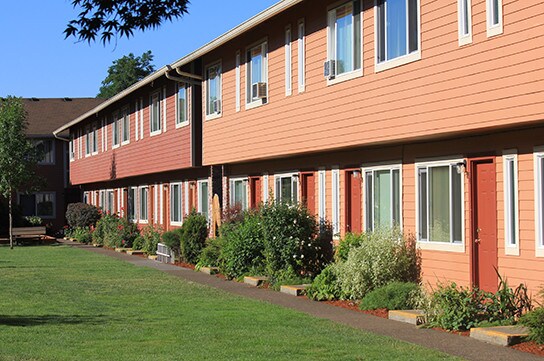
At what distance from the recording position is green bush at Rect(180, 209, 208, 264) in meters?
27.7

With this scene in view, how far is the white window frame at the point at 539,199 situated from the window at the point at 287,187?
28.4 ft

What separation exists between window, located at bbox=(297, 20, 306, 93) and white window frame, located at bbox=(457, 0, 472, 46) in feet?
20.0

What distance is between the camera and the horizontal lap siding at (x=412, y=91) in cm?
1266

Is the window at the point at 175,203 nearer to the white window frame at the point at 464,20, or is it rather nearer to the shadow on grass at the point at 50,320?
the shadow on grass at the point at 50,320

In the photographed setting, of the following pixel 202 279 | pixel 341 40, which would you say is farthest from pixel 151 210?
pixel 341 40

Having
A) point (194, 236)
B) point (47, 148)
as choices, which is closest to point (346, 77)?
point (194, 236)

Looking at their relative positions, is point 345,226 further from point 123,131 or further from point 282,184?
point 123,131

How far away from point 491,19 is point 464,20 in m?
0.75

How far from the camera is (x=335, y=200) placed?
65.9ft

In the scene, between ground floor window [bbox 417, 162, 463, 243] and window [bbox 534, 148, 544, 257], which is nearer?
window [bbox 534, 148, 544, 257]

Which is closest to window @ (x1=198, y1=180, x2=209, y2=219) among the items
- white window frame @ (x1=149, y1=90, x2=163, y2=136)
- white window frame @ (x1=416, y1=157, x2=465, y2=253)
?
white window frame @ (x1=149, y1=90, x2=163, y2=136)

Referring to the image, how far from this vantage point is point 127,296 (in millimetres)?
18469

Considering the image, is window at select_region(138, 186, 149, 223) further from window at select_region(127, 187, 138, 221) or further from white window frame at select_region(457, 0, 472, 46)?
white window frame at select_region(457, 0, 472, 46)

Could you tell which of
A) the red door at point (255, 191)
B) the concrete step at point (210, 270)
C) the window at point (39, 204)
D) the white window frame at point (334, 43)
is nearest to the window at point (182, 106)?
the red door at point (255, 191)
